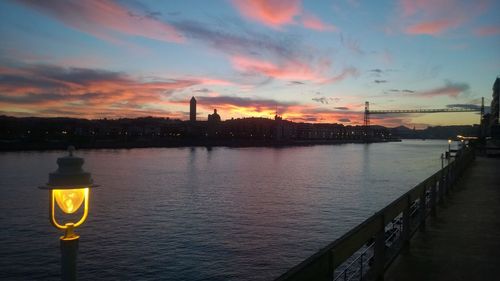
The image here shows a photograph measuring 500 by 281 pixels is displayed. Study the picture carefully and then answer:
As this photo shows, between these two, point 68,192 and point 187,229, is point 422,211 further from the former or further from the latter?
point 187,229

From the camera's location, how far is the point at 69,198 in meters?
4.99

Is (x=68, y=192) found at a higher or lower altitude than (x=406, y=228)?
higher

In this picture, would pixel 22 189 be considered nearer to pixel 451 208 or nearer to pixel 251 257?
pixel 251 257

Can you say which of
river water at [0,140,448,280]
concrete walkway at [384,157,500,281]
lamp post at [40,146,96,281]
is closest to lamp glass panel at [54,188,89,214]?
lamp post at [40,146,96,281]

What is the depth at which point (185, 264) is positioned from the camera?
72.7ft

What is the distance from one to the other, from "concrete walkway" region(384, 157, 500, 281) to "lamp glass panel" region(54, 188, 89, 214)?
5.76 metres

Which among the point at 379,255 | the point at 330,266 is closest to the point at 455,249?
the point at 379,255

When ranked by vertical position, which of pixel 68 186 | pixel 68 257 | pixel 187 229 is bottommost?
pixel 187 229

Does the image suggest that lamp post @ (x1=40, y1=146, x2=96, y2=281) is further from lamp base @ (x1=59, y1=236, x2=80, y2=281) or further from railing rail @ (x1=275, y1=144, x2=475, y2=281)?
railing rail @ (x1=275, y1=144, x2=475, y2=281)

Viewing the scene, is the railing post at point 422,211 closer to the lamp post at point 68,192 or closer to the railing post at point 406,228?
the railing post at point 406,228

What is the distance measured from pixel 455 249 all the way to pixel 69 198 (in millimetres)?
9028

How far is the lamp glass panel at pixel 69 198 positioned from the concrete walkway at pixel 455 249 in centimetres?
576

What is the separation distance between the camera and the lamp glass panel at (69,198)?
4973 millimetres

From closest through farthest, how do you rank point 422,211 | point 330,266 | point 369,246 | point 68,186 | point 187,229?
1. point 68,186
2. point 330,266
3. point 369,246
4. point 422,211
5. point 187,229
